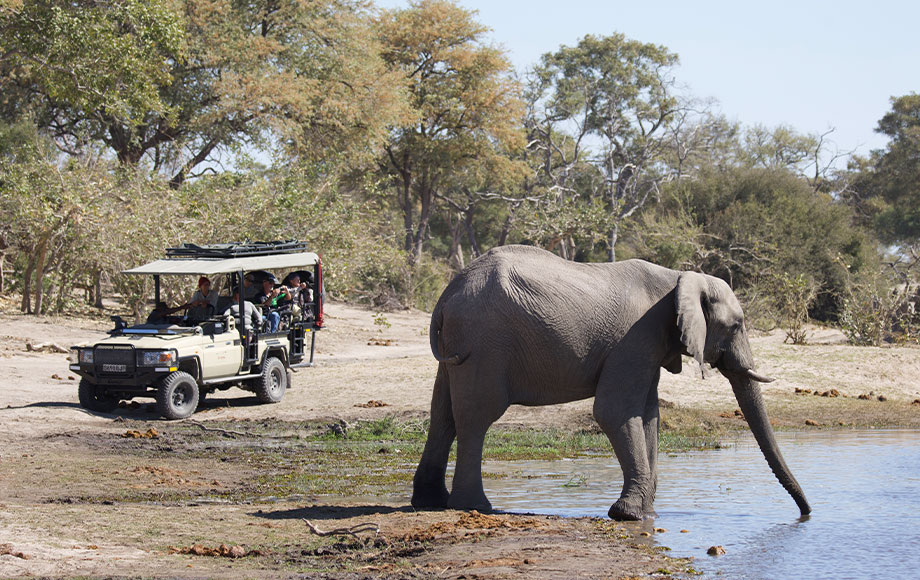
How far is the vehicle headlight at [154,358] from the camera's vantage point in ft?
50.4

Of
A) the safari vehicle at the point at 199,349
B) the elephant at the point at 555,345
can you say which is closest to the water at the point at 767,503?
the elephant at the point at 555,345

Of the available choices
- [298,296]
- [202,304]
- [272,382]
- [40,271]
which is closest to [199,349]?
[202,304]

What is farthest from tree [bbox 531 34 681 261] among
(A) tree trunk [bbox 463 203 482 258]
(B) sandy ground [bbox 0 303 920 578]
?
(B) sandy ground [bbox 0 303 920 578]

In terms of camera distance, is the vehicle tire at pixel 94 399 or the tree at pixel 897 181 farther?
the tree at pixel 897 181

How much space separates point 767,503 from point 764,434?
100cm

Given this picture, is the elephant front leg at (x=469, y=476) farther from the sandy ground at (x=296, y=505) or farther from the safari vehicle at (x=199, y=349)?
the safari vehicle at (x=199, y=349)

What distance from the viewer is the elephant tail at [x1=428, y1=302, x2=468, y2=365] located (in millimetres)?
9195

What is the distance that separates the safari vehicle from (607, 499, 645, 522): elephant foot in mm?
7927

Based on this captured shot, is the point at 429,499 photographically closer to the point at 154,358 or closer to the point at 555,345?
the point at 555,345

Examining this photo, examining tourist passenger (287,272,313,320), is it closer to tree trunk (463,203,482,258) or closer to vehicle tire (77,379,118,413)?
vehicle tire (77,379,118,413)

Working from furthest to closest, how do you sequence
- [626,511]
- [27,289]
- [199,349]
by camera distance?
[27,289] → [199,349] → [626,511]

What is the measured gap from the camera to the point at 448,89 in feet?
150

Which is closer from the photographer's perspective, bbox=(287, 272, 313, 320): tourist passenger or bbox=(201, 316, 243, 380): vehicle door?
bbox=(201, 316, 243, 380): vehicle door

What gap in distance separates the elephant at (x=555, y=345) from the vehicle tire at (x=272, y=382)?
7.84 meters
